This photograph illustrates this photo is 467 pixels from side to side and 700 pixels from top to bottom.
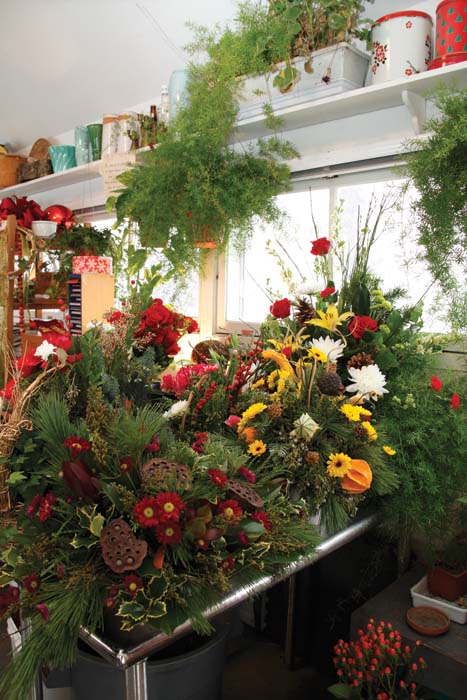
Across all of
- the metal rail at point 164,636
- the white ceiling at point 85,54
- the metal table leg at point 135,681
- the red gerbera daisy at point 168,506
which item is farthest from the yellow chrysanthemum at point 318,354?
the white ceiling at point 85,54

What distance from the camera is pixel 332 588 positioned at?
1.66m

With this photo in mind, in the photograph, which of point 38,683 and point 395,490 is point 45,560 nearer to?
point 38,683

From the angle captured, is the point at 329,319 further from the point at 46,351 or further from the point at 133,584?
the point at 133,584

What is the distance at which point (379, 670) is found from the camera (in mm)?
1215

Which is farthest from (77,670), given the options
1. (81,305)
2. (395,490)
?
(81,305)

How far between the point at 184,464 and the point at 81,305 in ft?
4.58

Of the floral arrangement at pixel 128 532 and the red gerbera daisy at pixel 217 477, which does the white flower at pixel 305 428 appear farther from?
the red gerbera daisy at pixel 217 477

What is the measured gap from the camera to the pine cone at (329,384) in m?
1.17

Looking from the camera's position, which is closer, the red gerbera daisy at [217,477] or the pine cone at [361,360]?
the red gerbera daisy at [217,477]

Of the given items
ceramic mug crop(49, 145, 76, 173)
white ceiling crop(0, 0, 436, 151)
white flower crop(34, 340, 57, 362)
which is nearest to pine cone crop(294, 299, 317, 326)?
white flower crop(34, 340, 57, 362)

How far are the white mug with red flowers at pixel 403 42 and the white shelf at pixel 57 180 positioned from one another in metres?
1.34

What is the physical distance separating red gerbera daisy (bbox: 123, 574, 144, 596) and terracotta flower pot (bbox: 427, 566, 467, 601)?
94cm

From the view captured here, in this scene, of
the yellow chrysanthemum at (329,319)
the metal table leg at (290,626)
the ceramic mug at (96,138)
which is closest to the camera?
the yellow chrysanthemum at (329,319)

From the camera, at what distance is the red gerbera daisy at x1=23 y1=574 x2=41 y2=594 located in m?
0.79
